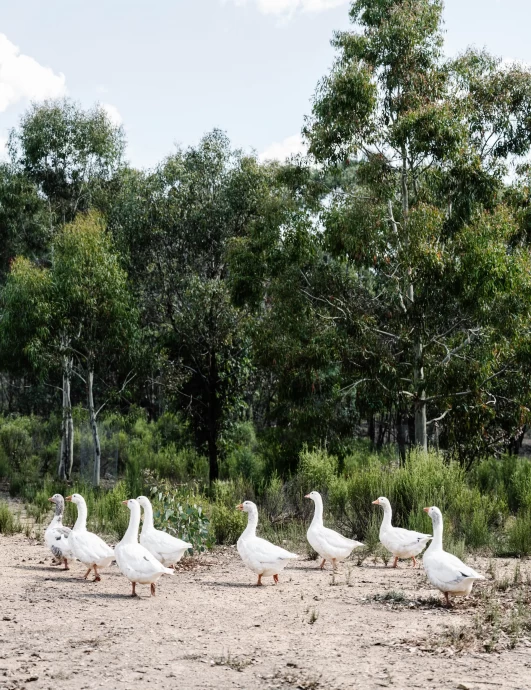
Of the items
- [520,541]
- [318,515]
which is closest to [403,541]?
[318,515]

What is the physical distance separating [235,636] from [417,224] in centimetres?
1207

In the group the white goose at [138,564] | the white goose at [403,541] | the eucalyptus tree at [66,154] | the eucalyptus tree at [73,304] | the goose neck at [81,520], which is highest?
the eucalyptus tree at [66,154]

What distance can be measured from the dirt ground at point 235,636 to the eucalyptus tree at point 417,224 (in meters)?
8.72

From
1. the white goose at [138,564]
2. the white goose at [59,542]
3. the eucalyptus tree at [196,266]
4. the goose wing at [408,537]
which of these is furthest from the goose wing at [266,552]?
the eucalyptus tree at [196,266]

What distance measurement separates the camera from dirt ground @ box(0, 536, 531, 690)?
6609 mm

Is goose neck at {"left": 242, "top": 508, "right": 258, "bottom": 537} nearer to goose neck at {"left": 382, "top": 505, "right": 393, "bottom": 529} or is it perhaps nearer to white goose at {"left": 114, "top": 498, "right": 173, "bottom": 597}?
white goose at {"left": 114, "top": 498, "right": 173, "bottom": 597}

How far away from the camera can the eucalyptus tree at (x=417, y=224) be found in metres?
18.3

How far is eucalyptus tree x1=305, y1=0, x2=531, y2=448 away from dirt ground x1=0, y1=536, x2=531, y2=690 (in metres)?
8.72

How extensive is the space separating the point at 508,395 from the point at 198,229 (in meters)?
10.4

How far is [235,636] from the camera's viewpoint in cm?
791

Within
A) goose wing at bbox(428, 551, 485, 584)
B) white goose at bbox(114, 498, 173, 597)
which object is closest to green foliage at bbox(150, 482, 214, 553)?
white goose at bbox(114, 498, 173, 597)

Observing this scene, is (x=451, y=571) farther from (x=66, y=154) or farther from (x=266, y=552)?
(x=66, y=154)

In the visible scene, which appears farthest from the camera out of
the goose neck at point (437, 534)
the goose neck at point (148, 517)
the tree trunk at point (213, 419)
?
the tree trunk at point (213, 419)

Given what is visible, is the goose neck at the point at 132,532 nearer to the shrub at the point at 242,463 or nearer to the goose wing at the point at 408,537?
the goose wing at the point at 408,537
